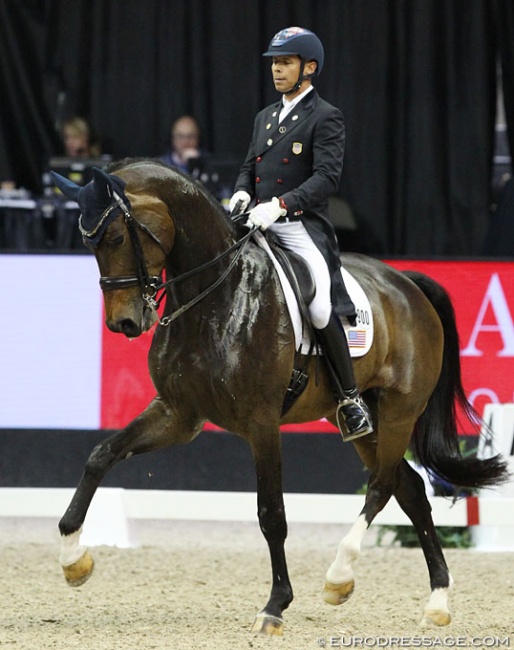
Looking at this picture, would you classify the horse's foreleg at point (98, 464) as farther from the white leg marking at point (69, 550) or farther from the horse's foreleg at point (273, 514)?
the horse's foreleg at point (273, 514)

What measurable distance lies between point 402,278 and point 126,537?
243 cm

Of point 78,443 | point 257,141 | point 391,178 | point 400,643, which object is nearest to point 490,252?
point 391,178

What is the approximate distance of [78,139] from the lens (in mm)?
10008

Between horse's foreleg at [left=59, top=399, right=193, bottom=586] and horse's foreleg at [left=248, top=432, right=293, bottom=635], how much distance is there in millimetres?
353

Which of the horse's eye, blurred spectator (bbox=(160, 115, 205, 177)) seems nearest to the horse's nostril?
the horse's eye

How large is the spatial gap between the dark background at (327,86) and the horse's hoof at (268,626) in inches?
213

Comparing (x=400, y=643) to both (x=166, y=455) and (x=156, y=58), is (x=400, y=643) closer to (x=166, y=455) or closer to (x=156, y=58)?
(x=166, y=455)

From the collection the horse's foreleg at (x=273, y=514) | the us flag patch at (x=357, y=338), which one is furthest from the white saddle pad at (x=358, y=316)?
the horse's foreleg at (x=273, y=514)

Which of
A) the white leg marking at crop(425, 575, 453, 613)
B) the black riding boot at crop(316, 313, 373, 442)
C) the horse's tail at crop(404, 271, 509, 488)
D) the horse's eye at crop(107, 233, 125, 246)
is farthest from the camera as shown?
the horse's tail at crop(404, 271, 509, 488)

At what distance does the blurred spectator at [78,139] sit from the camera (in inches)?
394

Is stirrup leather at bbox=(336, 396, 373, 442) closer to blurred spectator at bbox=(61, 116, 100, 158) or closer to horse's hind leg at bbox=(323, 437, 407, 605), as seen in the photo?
horse's hind leg at bbox=(323, 437, 407, 605)

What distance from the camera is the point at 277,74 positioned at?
17.9 ft

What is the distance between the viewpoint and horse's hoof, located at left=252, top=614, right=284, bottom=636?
16.8 ft

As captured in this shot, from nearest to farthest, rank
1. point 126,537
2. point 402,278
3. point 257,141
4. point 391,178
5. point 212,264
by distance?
point 212,264, point 257,141, point 402,278, point 126,537, point 391,178
